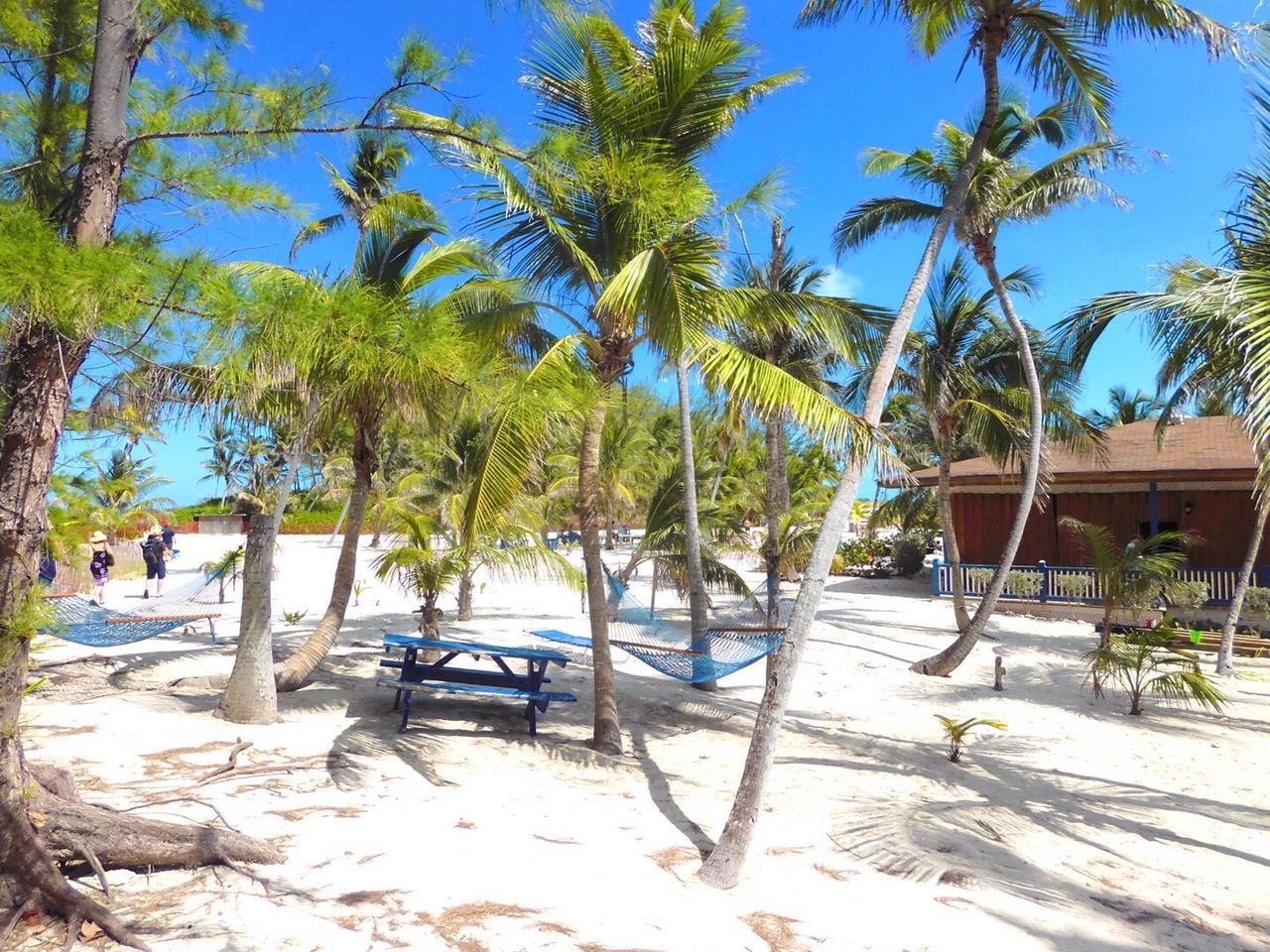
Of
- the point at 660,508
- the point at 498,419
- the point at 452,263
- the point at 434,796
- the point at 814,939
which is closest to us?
the point at 814,939

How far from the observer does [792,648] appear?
4.84 meters

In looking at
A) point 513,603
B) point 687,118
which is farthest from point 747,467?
point 687,118

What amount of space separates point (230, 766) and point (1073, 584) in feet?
53.1

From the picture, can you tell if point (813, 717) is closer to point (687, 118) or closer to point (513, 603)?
point (687, 118)

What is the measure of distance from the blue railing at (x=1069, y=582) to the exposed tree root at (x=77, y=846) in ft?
45.6

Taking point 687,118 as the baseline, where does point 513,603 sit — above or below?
below

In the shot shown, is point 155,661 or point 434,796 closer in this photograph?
point 434,796

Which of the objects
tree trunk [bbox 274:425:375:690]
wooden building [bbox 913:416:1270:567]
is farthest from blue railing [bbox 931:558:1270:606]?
tree trunk [bbox 274:425:375:690]

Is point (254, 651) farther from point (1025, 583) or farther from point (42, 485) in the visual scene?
point (1025, 583)

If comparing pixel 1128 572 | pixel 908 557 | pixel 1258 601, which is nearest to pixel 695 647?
pixel 1128 572

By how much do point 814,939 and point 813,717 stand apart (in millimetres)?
5023

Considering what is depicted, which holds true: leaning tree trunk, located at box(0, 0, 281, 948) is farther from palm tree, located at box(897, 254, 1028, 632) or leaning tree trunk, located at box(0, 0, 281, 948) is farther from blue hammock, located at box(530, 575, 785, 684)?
palm tree, located at box(897, 254, 1028, 632)

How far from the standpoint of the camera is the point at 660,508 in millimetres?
11281

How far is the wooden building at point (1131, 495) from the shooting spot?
16.0m
